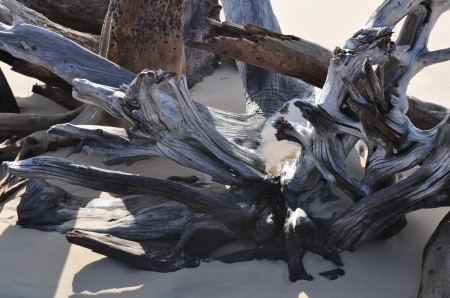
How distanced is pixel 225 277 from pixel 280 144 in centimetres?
127

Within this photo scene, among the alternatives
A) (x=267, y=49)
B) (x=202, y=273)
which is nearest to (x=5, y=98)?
(x=267, y=49)

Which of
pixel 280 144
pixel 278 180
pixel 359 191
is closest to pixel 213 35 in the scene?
pixel 280 144

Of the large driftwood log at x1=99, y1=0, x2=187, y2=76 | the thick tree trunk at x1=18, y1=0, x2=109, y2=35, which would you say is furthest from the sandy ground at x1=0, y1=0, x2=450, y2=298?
the thick tree trunk at x1=18, y1=0, x2=109, y2=35

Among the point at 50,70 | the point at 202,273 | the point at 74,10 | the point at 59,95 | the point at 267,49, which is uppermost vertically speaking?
the point at 267,49

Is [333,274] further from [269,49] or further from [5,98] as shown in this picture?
[5,98]

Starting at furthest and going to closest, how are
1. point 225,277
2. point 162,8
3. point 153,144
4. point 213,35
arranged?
point 162,8 → point 213,35 → point 153,144 → point 225,277

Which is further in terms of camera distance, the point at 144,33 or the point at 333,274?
the point at 144,33

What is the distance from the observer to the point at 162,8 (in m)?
4.04

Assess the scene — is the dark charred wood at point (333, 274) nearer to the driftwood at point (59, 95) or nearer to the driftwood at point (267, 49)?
the driftwood at point (267, 49)

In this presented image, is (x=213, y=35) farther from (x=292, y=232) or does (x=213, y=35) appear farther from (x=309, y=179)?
(x=292, y=232)

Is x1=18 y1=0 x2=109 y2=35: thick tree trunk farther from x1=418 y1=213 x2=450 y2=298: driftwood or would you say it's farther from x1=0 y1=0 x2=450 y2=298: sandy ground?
x1=418 y1=213 x2=450 y2=298: driftwood

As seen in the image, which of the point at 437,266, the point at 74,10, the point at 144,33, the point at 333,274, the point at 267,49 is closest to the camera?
the point at 437,266

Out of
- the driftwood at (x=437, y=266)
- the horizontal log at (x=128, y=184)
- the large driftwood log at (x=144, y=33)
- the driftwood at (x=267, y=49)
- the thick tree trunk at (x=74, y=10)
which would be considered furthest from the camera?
the thick tree trunk at (x=74, y=10)

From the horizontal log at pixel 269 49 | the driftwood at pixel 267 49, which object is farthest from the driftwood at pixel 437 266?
the horizontal log at pixel 269 49
